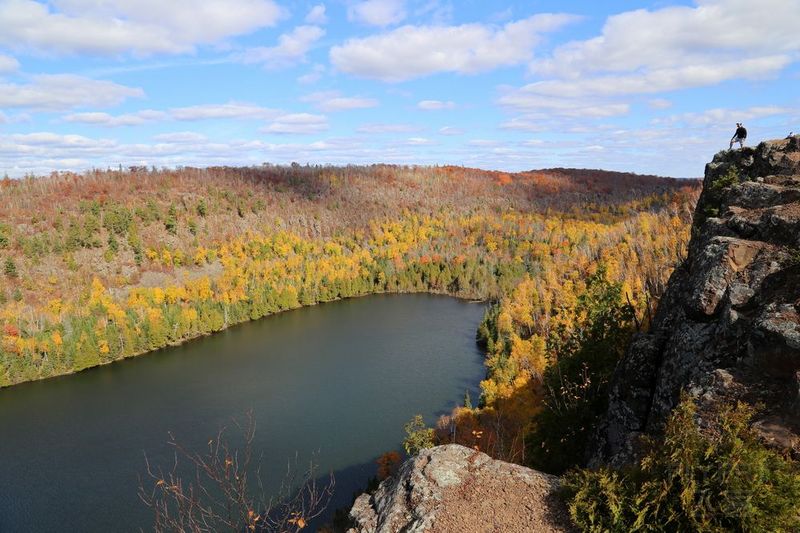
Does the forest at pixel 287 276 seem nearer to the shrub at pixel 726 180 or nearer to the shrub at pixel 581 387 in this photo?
the shrub at pixel 581 387

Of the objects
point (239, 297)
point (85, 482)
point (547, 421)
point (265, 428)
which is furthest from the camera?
point (239, 297)

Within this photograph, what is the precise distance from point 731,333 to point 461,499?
9763 mm

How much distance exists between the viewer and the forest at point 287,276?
40.1 meters

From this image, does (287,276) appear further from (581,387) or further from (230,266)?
(581,387)

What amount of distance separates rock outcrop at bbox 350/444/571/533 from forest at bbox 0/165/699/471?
13356 millimetres

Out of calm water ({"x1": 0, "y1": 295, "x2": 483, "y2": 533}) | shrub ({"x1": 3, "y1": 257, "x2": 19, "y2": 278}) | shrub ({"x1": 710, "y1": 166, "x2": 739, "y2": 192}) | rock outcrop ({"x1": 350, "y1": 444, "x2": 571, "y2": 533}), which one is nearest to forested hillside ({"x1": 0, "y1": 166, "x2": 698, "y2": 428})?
shrub ({"x1": 3, "y1": 257, "x2": 19, "y2": 278})

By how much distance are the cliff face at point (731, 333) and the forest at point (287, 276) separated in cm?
688

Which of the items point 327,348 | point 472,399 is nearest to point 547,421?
point 472,399

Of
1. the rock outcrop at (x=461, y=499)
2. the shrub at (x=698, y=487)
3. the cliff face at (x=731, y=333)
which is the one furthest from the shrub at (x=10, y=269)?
the shrub at (x=698, y=487)

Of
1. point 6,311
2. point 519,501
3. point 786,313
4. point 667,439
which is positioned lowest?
point 6,311

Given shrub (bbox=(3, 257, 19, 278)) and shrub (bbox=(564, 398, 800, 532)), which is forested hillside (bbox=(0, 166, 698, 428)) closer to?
shrub (bbox=(3, 257, 19, 278))

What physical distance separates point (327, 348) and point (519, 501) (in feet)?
266

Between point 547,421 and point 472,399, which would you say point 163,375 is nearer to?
point 472,399

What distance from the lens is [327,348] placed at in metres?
91.8
